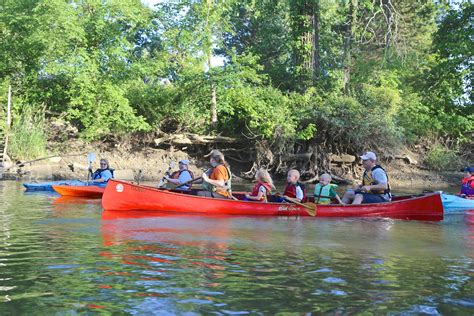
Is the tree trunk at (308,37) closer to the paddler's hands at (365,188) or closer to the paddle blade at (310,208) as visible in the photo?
the paddler's hands at (365,188)

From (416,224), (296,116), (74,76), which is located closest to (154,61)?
(74,76)

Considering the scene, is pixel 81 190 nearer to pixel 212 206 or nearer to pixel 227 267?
pixel 212 206

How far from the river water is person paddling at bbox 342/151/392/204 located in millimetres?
1119

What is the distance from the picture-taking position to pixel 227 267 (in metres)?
6.53

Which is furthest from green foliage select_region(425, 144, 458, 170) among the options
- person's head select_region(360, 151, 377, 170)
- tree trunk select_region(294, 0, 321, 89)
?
person's head select_region(360, 151, 377, 170)

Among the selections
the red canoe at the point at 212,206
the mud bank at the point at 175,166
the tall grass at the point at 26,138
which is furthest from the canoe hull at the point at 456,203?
the tall grass at the point at 26,138

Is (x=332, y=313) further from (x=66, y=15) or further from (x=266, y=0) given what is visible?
(x=266, y=0)

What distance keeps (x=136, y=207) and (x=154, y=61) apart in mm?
15096

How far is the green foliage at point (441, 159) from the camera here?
26906 millimetres

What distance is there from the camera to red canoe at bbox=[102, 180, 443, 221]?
38.5ft

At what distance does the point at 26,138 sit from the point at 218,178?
13.4 metres

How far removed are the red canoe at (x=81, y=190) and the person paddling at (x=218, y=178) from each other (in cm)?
415

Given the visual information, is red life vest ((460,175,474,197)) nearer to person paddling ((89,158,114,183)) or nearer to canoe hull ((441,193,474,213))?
canoe hull ((441,193,474,213))

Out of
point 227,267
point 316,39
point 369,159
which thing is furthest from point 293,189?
point 316,39
